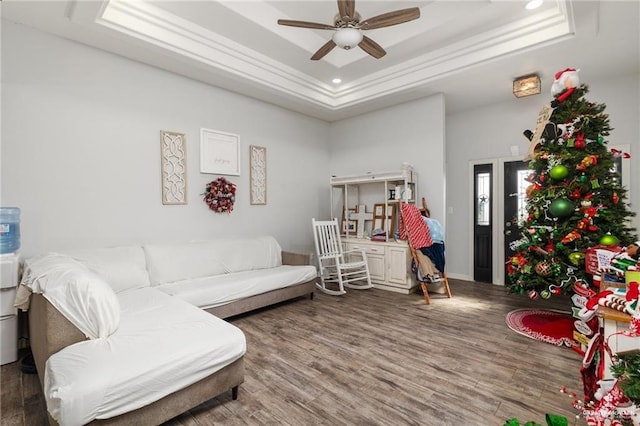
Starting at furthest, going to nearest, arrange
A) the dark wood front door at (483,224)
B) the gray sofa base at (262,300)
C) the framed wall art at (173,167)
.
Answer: the dark wood front door at (483,224), the framed wall art at (173,167), the gray sofa base at (262,300)

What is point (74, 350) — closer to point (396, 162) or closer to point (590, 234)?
point (590, 234)

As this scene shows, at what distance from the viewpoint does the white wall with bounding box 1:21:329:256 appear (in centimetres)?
282

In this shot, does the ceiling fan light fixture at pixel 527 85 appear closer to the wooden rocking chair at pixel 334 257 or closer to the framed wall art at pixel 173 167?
the wooden rocking chair at pixel 334 257

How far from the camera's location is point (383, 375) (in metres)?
2.27

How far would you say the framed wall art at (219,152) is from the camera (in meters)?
4.09

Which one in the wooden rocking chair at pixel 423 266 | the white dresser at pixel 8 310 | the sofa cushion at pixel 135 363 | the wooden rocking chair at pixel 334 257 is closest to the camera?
the sofa cushion at pixel 135 363

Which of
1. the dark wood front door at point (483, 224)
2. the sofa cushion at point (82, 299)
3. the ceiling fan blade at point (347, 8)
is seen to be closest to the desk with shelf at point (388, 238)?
the dark wood front door at point (483, 224)

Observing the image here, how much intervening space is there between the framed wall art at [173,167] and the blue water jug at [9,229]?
4.28 ft

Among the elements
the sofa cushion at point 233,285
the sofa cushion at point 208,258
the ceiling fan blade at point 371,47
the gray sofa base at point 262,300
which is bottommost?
the gray sofa base at point 262,300

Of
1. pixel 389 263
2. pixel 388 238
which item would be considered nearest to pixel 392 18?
pixel 388 238

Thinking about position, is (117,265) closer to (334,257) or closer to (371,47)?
(334,257)

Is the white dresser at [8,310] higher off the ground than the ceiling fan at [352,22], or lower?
lower

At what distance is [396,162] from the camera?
5.05m

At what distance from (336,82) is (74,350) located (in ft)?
15.0
